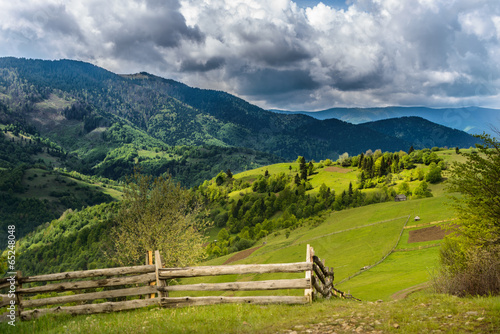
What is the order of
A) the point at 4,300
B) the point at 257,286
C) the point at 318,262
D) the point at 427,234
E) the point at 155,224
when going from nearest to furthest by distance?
the point at 257,286 → the point at 4,300 → the point at 318,262 → the point at 155,224 → the point at 427,234

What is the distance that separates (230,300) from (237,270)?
1.60m

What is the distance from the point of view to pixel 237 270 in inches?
563

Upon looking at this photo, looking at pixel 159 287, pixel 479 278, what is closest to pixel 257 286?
pixel 159 287

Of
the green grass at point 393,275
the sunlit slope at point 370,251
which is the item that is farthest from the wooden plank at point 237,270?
the sunlit slope at point 370,251

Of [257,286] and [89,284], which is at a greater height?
[89,284]

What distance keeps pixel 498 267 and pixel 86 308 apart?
21269 millimetres

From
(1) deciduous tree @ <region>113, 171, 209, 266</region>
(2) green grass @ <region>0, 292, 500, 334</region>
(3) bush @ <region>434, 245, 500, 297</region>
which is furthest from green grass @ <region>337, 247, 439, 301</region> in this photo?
(2) green grass @ <region>0, 292, 500, 334</region>

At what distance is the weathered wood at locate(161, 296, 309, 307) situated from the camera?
14148 millimetres

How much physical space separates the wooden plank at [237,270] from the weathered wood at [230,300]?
1072mm

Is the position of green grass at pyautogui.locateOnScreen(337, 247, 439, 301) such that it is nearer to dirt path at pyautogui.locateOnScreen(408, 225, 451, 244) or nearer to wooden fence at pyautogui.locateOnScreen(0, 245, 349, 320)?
dirt path at pyautogui.locateOnScreen(408, 225, 451, 244)

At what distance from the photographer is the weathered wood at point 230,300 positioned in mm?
14148

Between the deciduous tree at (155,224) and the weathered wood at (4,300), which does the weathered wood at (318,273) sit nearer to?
the weathered wood at (4,300)

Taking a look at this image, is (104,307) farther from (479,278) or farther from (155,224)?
(479,278)

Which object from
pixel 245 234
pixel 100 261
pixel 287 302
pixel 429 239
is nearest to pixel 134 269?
pixel 287 302
